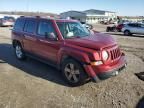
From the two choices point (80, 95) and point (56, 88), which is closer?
point (80, 95)

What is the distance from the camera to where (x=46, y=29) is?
7.38 metres

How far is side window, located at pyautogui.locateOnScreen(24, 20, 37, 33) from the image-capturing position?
810 centimetres

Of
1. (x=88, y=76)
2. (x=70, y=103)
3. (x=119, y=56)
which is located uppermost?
(x=119, y=56)

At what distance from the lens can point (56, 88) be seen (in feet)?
20.3

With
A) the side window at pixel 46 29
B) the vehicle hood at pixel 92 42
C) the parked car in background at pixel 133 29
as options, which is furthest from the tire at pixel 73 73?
the parked car in background at pixel 133 29

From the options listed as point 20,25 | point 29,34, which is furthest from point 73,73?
point 20,25

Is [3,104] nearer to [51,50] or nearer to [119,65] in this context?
[51,50]

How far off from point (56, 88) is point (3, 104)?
1.58 m

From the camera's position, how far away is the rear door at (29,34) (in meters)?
8.05

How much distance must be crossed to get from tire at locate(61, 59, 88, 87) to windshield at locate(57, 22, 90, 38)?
38.3 inches

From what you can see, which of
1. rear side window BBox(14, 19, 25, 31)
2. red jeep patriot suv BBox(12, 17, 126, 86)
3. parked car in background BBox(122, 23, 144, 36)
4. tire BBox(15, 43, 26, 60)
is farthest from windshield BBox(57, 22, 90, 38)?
parked car in background BBox(122, 23, 144, 36)

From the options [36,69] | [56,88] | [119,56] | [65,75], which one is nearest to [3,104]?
[56,88]

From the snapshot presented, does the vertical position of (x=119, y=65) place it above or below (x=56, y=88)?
above

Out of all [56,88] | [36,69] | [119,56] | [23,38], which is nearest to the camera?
[56,88]
